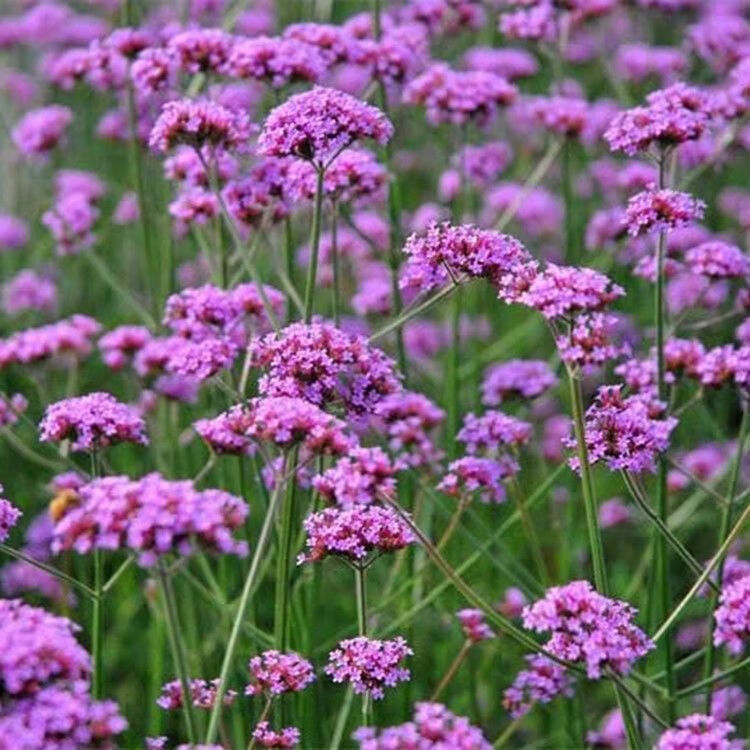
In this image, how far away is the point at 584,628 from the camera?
2127mm

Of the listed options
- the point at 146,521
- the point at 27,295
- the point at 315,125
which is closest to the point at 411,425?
the point at 315,125

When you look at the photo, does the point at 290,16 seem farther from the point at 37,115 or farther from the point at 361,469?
the point at 361,469

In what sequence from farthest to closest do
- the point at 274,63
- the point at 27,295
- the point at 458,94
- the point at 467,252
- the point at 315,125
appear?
the point at 27,295
the point at 458,94
the point at 274,63
the point at 315,125
the point at 467,252

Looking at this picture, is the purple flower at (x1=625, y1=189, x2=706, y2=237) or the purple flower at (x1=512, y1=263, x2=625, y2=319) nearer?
the purple flower at (x1=512, y1=263, x2=625, y2=319)

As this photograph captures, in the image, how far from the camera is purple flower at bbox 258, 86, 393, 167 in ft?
8.53

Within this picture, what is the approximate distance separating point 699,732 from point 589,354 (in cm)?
55

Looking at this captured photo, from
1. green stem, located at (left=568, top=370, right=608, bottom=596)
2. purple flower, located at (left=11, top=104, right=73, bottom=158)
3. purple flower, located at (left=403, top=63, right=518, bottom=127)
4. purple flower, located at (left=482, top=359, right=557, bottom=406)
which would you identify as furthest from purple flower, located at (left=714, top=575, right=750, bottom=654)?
purple flower, located at (left=11, top=104, right=73, bottom=158)

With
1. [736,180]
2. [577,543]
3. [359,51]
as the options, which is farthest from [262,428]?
[736,180]

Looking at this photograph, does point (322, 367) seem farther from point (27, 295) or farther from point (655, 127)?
point (27, 295)

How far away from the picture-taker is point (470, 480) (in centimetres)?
303

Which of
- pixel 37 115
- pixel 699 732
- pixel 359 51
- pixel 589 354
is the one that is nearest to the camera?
pixel 699 732

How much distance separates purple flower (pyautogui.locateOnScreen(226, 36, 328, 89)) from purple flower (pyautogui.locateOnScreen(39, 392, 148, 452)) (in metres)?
0.90

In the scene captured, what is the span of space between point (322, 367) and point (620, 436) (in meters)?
0.48

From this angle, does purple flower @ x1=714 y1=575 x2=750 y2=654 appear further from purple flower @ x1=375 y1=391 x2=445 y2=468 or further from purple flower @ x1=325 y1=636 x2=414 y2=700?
purple flower @ x1=375 y1=391 x2=445 y2=468
